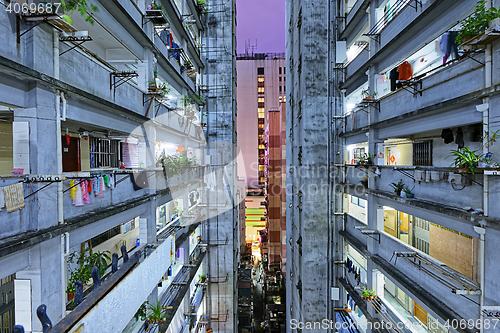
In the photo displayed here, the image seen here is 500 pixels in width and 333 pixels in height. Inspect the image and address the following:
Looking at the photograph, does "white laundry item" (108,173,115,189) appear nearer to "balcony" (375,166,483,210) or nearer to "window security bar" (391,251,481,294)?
"balcony" (375,166,483,210)

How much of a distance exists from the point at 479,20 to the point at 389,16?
14.9 feet

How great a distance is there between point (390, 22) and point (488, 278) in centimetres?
790

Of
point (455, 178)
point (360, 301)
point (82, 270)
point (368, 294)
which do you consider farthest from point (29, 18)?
point (360, 301)

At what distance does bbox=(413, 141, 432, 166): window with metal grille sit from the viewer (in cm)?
873

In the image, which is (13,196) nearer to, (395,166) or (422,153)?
(395,166)

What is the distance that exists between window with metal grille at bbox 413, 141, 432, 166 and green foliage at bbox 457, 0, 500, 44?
466 cm

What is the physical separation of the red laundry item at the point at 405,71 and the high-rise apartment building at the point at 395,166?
33mm

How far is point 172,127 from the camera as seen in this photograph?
412 inches

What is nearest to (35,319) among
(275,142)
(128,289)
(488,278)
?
(128,289)

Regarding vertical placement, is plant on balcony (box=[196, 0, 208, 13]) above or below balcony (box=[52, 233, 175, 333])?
above

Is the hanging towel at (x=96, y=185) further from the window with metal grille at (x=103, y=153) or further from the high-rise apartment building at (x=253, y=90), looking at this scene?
the high-rise apartment building at (x=253, y=90)

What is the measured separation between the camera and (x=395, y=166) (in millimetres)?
8141

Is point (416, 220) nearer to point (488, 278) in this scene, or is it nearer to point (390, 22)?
point (488, 278)

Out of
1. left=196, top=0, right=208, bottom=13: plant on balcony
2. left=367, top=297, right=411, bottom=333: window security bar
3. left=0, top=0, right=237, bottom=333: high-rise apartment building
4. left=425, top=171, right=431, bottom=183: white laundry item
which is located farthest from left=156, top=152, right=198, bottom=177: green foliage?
left=196, top=0, right=208, bottom=13: plant on balcony
